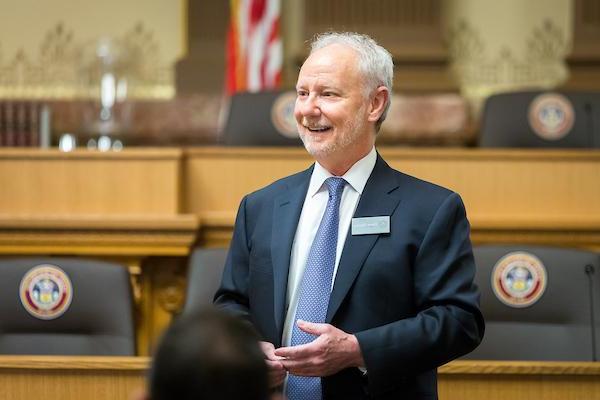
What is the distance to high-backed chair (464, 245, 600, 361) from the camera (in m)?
3.04

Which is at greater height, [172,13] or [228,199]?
[172,13]

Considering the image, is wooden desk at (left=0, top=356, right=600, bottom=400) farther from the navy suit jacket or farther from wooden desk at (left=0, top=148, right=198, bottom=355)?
wooden desk at (left=0, top=148, right=198, bottom=355)

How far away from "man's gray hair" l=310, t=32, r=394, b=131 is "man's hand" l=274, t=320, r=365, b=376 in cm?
49

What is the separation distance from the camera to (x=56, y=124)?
5934 mm

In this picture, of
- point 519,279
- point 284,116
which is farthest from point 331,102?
point 284,116

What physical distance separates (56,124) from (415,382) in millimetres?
4163

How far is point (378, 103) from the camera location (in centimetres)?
221

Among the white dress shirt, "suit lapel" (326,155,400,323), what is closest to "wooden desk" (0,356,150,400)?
the white dress shirt

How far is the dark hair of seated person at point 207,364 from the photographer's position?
3.63 ft

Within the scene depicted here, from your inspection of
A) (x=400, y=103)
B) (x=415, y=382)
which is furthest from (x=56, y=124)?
(x=415, y=382)

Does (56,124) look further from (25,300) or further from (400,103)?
(25,300)

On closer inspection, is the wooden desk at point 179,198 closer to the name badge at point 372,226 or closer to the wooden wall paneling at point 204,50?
the name badge at point 372,226

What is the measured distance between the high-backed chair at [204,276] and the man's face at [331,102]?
1.00m

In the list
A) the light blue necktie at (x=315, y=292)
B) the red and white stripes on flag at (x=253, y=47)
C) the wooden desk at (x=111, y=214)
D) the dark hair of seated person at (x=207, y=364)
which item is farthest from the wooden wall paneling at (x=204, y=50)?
the dark hair of seated person at (x=207, y=364)
